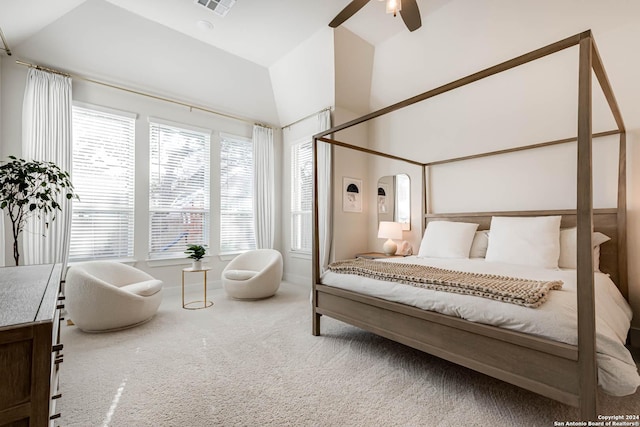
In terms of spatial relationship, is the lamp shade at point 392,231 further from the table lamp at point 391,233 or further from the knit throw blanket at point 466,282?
the knit throw blanket at point 466,282

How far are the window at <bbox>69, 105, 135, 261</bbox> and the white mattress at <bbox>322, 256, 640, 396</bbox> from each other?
3.41 m

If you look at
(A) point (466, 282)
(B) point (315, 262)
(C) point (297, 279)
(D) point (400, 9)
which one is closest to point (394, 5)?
(D) point (400, 9)

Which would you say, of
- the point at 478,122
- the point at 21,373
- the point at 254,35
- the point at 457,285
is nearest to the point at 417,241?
the point at 478,122

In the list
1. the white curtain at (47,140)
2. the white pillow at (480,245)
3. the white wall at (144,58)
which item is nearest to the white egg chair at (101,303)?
the white curtain at (47,140)

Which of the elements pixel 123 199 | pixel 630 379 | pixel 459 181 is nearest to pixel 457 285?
pixel 630 379

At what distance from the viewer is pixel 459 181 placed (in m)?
3.80

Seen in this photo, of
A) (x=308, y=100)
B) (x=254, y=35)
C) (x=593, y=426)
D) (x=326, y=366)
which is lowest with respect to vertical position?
(x=326, y=366)

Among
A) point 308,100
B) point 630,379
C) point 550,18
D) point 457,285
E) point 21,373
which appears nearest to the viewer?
point 21,373

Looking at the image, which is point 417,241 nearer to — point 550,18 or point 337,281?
point 337,281

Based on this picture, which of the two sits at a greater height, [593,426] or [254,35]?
[254,35]

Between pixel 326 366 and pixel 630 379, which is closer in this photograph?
pixel 630 379

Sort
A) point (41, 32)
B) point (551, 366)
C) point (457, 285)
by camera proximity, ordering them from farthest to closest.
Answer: point (41, 32) → point (457, 285) → point (551, 366)

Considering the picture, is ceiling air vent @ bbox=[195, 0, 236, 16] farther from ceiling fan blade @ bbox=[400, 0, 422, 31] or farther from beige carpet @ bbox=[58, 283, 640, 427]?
beige carpet @ bbox=[58, 283, 640, 427]

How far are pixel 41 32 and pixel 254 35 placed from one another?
2339mm
